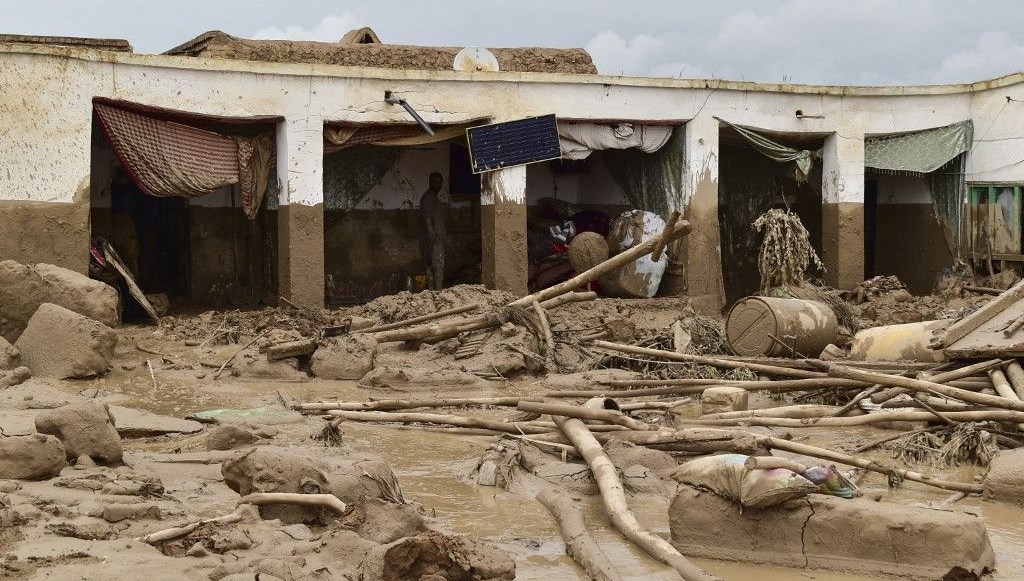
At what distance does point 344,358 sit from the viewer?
1170 centimetres

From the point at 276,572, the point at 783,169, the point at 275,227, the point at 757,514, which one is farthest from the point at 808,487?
the point at 783,169

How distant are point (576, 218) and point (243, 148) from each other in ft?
18.3

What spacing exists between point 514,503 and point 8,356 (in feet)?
17.7

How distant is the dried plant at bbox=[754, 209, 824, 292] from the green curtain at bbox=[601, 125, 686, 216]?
61.5 inches

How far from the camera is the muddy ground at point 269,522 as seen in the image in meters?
5.09

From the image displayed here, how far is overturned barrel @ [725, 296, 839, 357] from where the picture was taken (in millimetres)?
11727

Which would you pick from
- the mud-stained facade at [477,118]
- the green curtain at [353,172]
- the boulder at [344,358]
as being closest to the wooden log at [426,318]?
the boulder at [344,358]

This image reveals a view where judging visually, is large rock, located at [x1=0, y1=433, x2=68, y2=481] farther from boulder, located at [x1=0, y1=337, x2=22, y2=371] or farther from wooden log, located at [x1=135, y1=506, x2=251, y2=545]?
boulder, located at [x1=0, y1=337, x2=22, y2=371]

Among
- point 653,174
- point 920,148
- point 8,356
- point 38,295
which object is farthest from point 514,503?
point 920,148

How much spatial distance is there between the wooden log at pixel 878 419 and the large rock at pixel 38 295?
6.16 meters

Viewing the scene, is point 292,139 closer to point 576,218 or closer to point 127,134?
point 127,134

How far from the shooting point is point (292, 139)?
15.2 meters

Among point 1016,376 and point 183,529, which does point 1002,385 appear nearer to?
point 1016,376

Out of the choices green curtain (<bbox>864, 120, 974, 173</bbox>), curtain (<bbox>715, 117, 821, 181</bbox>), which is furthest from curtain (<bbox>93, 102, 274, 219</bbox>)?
green curtain (<bbox>864, 120, 974, 173</bbox>)
